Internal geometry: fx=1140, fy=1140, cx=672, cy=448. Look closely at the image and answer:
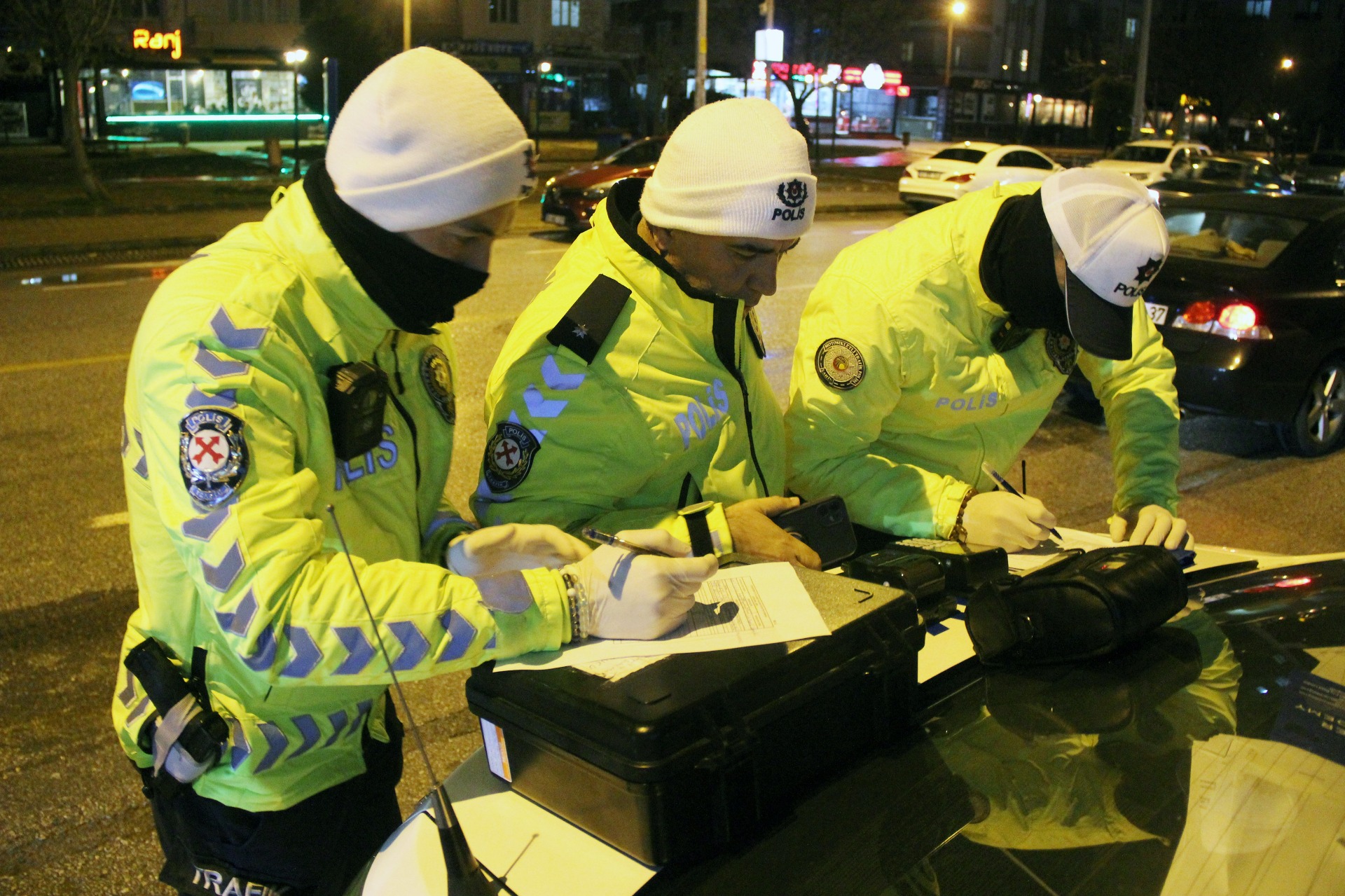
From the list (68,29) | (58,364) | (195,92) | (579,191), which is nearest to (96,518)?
(58,364)

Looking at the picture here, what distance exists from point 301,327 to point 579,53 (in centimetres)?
5341

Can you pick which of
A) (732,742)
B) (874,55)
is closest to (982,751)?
(732,742)

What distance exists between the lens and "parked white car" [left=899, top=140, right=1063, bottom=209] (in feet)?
72.2

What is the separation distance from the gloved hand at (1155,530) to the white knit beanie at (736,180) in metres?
1.22

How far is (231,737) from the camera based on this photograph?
175 centimetres

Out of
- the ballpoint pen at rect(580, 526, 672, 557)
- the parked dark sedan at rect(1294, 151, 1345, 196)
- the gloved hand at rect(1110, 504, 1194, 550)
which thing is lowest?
the gloved hand at rect(1110, 504, 1194, 550)

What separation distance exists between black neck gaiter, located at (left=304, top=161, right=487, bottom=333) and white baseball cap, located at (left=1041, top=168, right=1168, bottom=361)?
4.71ft

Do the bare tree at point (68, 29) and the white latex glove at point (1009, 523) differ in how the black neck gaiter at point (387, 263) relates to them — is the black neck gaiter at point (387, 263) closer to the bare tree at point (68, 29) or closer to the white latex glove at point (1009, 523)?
the white latex glove at point (1009, 523)

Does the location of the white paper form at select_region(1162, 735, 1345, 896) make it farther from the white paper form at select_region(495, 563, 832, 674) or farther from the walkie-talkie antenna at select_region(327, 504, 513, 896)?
the walkie-talkie antenna at select_region(327, 504, 513, 896)

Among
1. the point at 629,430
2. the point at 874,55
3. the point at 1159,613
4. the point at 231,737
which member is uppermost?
the point at 874,55

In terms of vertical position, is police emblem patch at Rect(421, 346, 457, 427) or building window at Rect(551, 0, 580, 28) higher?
building window at Rect(551, 0, 580, 28)

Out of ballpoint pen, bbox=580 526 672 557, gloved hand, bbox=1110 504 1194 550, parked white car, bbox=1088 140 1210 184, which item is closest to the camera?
ballpoint pen, bbox=580 526 672 557

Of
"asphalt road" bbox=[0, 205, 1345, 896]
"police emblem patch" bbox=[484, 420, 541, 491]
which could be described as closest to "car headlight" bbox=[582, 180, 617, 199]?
"asphalt road" bbox=[0, 205, 1345, 896]

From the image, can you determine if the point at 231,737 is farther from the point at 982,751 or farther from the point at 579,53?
the point at 579,53
